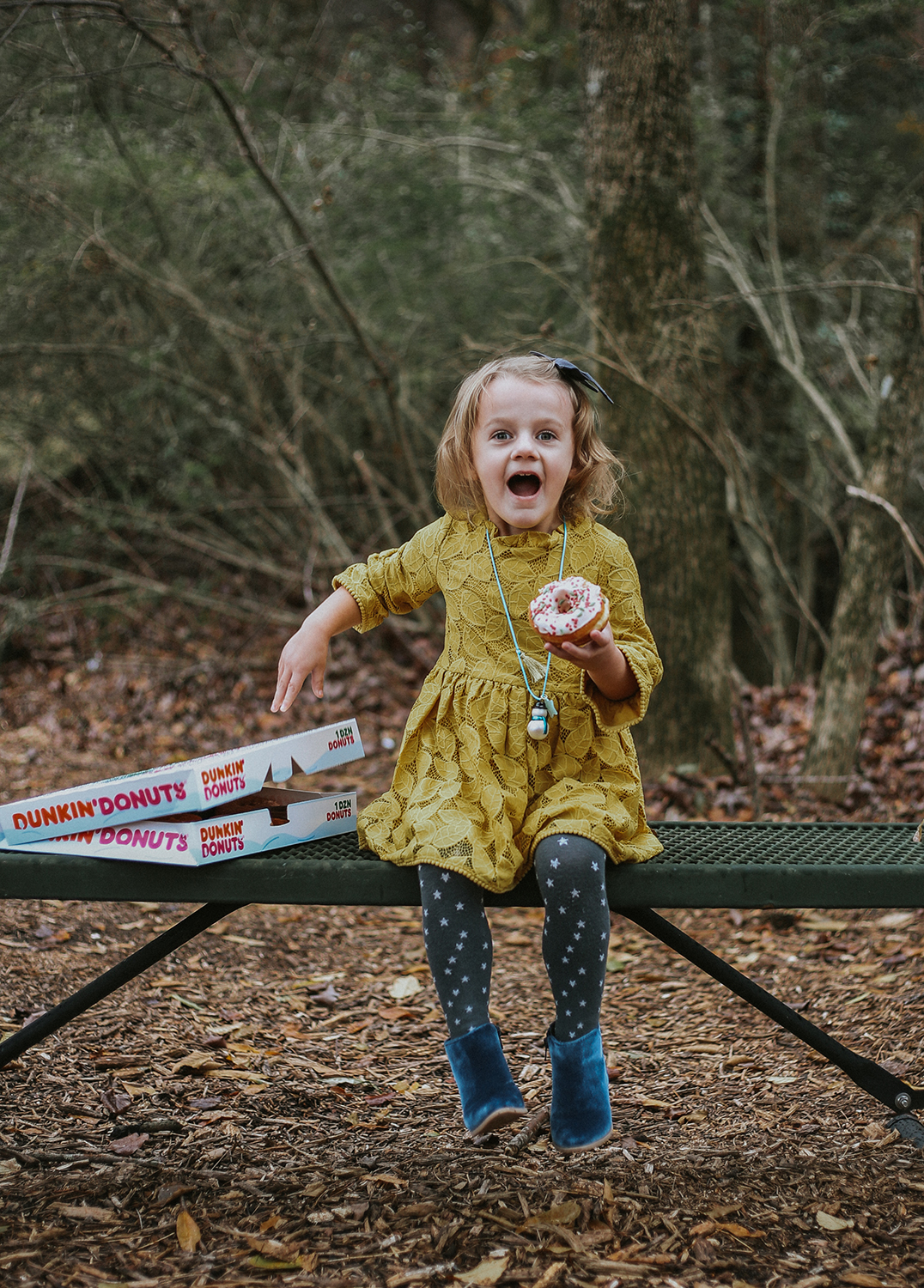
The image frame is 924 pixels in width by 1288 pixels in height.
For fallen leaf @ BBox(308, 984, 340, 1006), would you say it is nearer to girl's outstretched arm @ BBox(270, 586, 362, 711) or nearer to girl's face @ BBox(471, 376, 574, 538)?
girl's outstretched arm @ BBox(270, 586, 362, 711)

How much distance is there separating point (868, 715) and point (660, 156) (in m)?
2.63

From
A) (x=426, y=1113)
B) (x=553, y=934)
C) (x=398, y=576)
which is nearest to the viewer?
(x=553, y=934)

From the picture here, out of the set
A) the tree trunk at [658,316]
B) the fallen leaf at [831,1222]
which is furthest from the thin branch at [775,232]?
the fallen leaf at [831,1222]

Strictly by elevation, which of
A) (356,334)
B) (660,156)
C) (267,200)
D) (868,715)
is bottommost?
(868,715)

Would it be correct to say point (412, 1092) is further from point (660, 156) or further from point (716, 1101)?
point (660, 156)

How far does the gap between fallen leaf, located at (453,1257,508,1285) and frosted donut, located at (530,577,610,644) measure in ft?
3.38

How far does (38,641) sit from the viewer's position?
761 centimetres

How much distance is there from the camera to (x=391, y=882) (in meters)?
2.02

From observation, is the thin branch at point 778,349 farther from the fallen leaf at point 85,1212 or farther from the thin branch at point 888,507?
the fallen leaf at point 85,1212

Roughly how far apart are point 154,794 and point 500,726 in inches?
26.5

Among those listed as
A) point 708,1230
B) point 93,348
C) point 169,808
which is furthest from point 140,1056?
point 93,348

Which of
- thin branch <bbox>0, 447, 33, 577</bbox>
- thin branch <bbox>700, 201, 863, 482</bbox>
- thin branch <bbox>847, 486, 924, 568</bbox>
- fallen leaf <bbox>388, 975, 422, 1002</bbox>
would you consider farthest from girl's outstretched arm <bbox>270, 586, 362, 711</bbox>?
thin branch <bbox>0, 447, 33, 577</bbox>

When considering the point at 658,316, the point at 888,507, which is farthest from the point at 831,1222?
the point at 658,316

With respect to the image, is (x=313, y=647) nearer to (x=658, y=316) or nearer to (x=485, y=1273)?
(x=485, y=1273)
